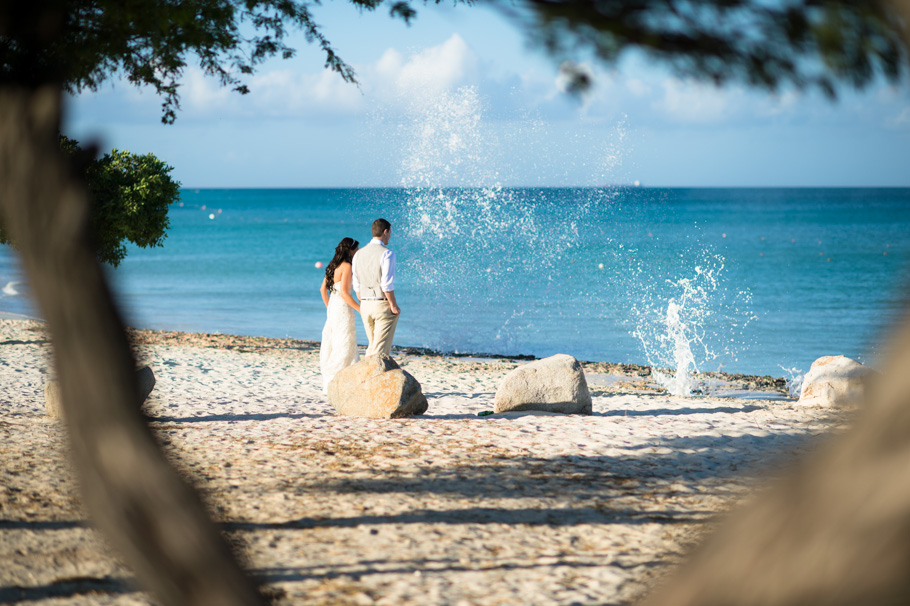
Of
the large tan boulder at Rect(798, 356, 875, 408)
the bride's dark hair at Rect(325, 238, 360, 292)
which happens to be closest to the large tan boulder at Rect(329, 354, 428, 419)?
the bride's dark hair at Rect(325, 238, 360, 292)

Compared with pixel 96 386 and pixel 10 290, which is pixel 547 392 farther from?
pixel 10 290

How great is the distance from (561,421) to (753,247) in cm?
5246

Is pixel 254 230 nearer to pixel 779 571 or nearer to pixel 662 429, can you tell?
pixel 662 429

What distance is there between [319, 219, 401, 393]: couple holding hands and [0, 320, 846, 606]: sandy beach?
0.89 metres

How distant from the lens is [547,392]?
9.59 metres

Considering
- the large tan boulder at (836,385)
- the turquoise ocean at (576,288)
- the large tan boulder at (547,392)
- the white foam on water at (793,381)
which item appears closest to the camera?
the large tan boulder at (547,392)

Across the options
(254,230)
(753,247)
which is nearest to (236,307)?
(753,247)

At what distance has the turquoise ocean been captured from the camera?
21.2 meters

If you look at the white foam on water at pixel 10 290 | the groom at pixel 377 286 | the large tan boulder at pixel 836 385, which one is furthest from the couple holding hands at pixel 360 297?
the white foam on water at pixel 10 290

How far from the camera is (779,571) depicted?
4.26 feet

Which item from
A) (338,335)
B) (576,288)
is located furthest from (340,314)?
(576,288)

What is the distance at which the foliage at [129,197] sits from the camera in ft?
45.4

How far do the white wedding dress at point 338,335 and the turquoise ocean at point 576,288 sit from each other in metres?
2.80

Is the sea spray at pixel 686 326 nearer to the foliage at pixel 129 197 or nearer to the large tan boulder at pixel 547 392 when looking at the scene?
the large tan boulder at pixel 547 392
